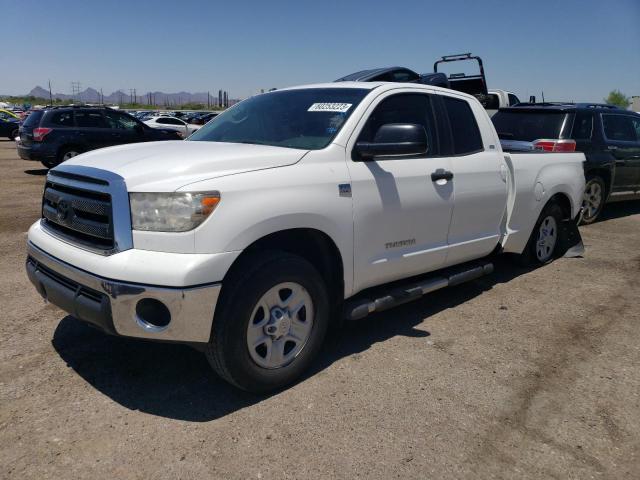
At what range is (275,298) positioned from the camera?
A: 309cm

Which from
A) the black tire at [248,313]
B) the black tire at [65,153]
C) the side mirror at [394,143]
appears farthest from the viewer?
the black tire at [65,153]

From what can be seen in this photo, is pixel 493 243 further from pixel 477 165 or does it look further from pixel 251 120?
pixel 251 120

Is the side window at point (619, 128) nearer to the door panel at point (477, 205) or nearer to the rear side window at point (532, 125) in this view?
the rear side window at point (532, 125)

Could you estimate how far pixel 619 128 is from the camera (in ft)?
30.3

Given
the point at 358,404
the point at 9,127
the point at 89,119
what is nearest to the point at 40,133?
the point at 89,119

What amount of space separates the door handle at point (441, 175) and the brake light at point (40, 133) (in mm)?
11187

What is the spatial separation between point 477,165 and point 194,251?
275cm

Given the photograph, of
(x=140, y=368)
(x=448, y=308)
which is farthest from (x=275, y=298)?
(x=448, y=308)

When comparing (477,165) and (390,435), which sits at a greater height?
(477,165)

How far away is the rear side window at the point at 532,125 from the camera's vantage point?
27.0ft

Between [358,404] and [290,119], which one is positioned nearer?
[358,404]

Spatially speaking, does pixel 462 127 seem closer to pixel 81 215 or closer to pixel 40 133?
pixel 81 215

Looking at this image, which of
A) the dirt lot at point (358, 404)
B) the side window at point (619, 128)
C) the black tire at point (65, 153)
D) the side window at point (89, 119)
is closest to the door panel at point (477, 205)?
the dirt lot at point (358, 404)

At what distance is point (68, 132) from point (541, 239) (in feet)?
36.3
